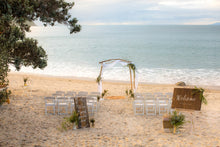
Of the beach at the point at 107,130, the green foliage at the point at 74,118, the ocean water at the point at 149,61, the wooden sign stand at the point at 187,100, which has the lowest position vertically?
the beach at the point at 107,130

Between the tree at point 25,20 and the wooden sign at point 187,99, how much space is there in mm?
4513

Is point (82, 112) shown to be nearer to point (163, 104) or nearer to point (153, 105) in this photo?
point (153, 105)

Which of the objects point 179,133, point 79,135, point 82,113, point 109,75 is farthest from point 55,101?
point 109,75

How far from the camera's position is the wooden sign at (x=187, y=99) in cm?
746

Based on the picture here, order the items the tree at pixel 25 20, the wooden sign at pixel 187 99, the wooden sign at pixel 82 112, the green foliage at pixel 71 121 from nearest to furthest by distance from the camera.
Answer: the tree at pixel 25 20 → the wooden sign at pixel 187 99 → the green foliage at pixel 71 121 → the wooden sign at pixel 82 112

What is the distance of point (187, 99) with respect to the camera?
754 centimetres

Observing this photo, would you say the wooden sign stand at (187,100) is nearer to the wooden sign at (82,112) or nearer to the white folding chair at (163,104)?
the white folding chair at (163,104)

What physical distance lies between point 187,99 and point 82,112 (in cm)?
376

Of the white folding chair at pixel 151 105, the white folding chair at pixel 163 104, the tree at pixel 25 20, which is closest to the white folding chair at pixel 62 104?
the tree at pixel 25 20

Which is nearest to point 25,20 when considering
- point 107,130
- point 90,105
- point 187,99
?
point 90,105

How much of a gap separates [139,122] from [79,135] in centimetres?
261

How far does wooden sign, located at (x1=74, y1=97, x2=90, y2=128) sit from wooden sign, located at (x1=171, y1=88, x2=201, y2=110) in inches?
127

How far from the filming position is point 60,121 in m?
9.31

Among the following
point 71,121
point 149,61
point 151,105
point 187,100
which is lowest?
point 71,121
